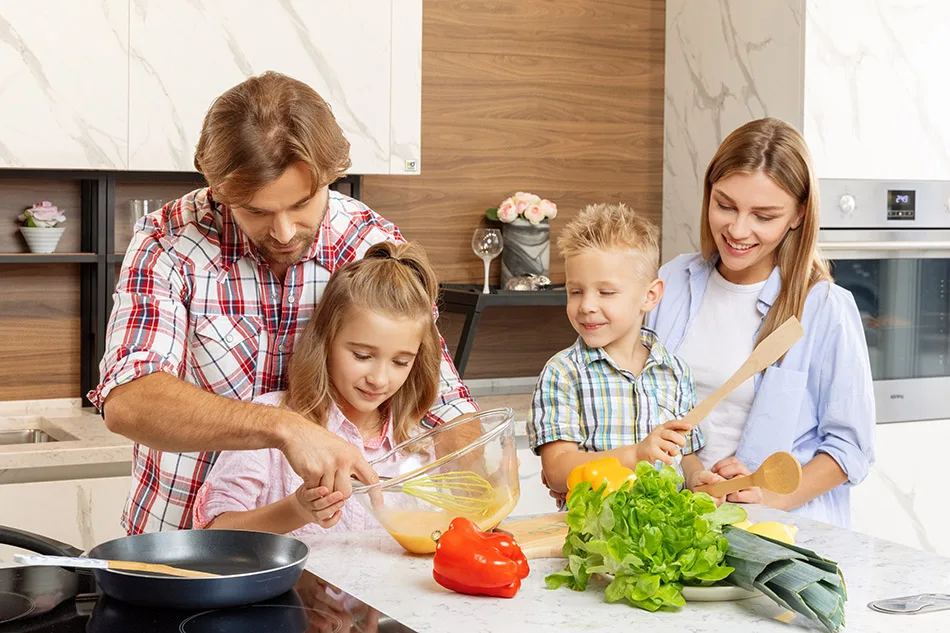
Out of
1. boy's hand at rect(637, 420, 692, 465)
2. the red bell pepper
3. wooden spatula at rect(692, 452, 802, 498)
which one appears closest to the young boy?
boy's hand at rect(637, 420, 692, 465)

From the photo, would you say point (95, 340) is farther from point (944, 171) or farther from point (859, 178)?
point (944, 171)

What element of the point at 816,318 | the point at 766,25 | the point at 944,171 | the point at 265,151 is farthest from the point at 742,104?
the point at 265,151

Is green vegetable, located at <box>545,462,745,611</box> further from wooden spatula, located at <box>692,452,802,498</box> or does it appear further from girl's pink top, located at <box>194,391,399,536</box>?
girl's pink top, located at <box>194,391,399,536</box>

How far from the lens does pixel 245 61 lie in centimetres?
297

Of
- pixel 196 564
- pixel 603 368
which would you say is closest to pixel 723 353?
pixel 603 368

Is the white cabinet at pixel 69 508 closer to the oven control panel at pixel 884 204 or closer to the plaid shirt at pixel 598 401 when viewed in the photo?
the plaid shirt at pixel 598 401

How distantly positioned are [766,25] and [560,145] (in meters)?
0.79

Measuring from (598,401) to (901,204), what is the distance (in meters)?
1.85

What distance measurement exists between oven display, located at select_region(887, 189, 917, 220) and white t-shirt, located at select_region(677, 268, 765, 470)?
1457 mm

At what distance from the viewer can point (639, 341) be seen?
2.05m

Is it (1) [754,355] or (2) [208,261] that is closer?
(1) [754,355]

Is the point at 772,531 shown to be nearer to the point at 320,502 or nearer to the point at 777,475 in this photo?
the point at 777,475

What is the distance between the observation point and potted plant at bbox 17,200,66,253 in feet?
10.0

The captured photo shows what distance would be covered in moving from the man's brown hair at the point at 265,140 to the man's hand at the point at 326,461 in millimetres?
406
